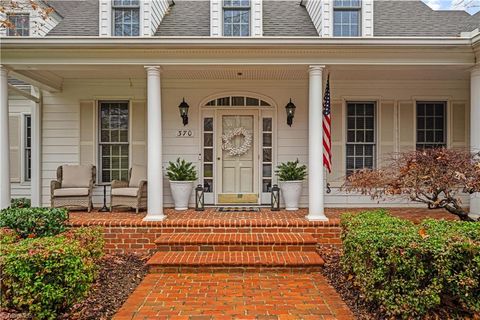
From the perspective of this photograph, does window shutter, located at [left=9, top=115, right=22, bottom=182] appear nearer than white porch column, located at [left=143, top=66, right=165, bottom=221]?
No

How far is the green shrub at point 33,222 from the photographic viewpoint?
14.7ft

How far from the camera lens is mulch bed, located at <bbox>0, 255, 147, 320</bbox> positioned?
336 cm

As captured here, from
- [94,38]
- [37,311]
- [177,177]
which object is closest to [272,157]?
[177,177]

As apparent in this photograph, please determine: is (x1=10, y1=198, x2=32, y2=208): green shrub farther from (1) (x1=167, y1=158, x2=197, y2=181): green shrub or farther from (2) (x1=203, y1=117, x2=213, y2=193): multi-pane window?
(2) (x1=203, y1=117, x2=213, y2=193): multi-pane window

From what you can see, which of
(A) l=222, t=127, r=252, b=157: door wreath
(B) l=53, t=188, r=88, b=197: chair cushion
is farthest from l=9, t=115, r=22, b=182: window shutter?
(A) l=222, t=127, r=252, b=157: door wreath

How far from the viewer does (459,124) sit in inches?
302

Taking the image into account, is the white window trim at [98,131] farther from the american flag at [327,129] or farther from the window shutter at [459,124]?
the window shutter at [459,124]

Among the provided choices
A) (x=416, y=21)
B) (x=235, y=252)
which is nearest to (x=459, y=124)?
(x=416, y=21)

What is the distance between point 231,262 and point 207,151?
3438 mm

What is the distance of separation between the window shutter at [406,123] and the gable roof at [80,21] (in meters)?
6.65

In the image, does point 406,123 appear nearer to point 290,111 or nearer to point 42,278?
point 290,111

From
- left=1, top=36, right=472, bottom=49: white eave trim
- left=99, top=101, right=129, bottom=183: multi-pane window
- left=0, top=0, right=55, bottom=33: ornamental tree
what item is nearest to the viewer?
left=0, top=0, right=55, bottom=33: ornamental tree

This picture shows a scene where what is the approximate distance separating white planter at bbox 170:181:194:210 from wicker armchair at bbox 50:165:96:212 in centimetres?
160

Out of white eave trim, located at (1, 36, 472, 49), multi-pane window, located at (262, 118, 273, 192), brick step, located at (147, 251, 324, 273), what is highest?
white eave trim, located at (1, 36, 472, 49)
